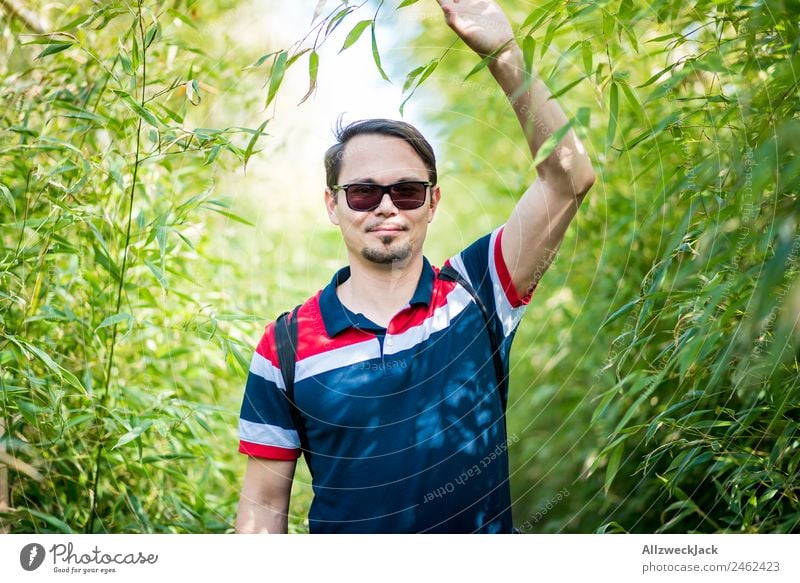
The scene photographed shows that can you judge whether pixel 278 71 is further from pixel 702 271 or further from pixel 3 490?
pixel 3 490

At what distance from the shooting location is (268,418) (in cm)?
138

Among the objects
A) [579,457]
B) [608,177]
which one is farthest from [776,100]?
[579,457]

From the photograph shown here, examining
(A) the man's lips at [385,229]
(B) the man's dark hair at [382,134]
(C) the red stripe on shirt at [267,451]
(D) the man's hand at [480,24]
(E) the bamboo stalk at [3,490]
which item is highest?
(D) the man's hand at [480,24]

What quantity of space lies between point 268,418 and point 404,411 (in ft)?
0.73

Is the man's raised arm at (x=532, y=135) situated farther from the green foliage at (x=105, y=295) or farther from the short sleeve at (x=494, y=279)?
the green foliage at (x=105, y=295)

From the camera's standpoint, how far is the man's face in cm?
139

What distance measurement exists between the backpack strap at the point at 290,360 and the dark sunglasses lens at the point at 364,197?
22 cm

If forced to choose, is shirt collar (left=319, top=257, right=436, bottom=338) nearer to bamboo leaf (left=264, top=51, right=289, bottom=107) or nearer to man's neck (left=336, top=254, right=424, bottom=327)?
man's neck (left=336, top=254, right=424, bottom=327)

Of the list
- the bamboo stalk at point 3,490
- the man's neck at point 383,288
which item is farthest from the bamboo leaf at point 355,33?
the bamboo stalk at point 3,490

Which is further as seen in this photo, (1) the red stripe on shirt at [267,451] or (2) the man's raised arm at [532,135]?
(1) the red stripe on shirt at [267,451]

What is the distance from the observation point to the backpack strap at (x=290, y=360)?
1.36 metres

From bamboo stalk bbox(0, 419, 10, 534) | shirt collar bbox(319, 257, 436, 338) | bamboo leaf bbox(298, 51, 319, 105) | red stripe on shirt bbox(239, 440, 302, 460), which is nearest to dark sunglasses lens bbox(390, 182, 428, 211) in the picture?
shirt collar bbox(319, 257, 436, 338)

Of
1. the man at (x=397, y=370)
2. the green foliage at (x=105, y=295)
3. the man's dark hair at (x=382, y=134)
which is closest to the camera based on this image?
the man at (x=397, y=370)

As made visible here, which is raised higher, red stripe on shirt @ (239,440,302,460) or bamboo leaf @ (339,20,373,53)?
bamboo leaf @ (339,20,373,53)
